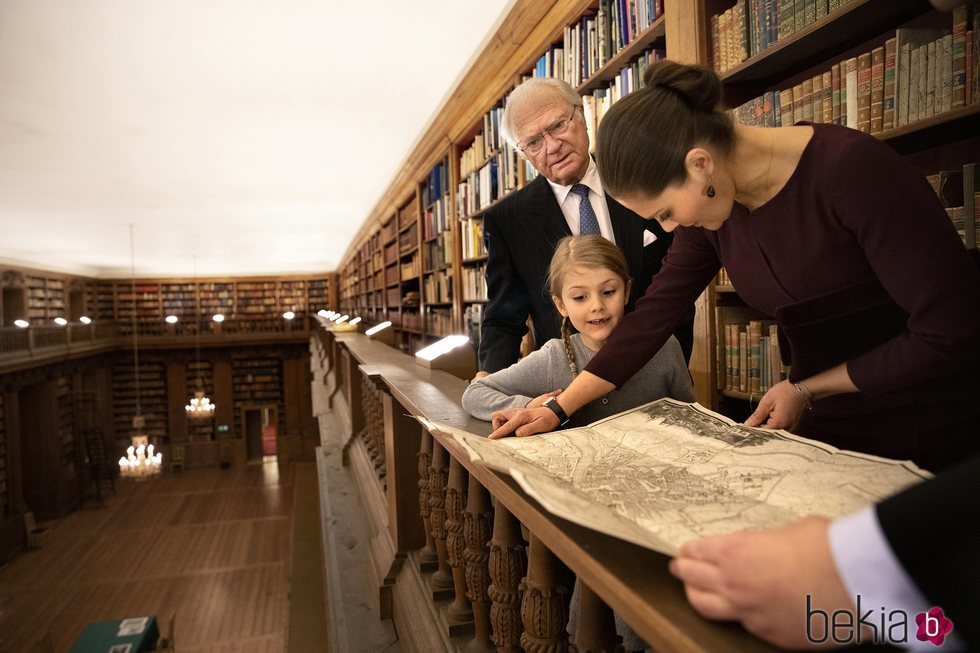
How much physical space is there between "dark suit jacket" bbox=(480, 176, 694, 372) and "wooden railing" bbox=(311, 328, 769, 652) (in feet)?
0.68

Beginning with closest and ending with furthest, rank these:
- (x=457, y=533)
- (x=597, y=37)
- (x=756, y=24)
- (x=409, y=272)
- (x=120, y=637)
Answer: (x=457, y=533), (x=756, y=24), (x=597, y=37), (x=120, y=637), (x=409, y=272)

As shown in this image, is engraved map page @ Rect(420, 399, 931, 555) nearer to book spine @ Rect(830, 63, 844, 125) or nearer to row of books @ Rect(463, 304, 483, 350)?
book spine @ Rect(830, 63, 844, 125)

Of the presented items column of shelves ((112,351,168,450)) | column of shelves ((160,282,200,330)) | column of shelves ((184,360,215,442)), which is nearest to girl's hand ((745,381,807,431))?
column of shelves ((184,360,215,442))

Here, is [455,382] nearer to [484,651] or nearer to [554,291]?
[554,291]

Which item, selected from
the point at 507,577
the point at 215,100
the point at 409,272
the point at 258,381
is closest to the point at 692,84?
the point at 507,577

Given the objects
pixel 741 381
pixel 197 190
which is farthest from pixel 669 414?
pixel 197 190

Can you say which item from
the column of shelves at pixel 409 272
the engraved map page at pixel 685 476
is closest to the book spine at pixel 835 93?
the engraved map page at pixel 685 476

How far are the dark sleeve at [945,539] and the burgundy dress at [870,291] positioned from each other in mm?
482

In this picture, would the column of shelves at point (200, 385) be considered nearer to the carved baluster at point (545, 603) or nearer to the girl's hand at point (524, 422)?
the girl's hand at point (524, 422)

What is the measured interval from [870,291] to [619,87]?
2.16m

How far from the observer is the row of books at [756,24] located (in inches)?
76.6

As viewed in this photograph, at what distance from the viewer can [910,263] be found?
0.83 meters

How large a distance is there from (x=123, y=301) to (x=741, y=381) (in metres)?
19.9

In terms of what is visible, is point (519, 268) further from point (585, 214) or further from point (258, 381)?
point (258, 381)
